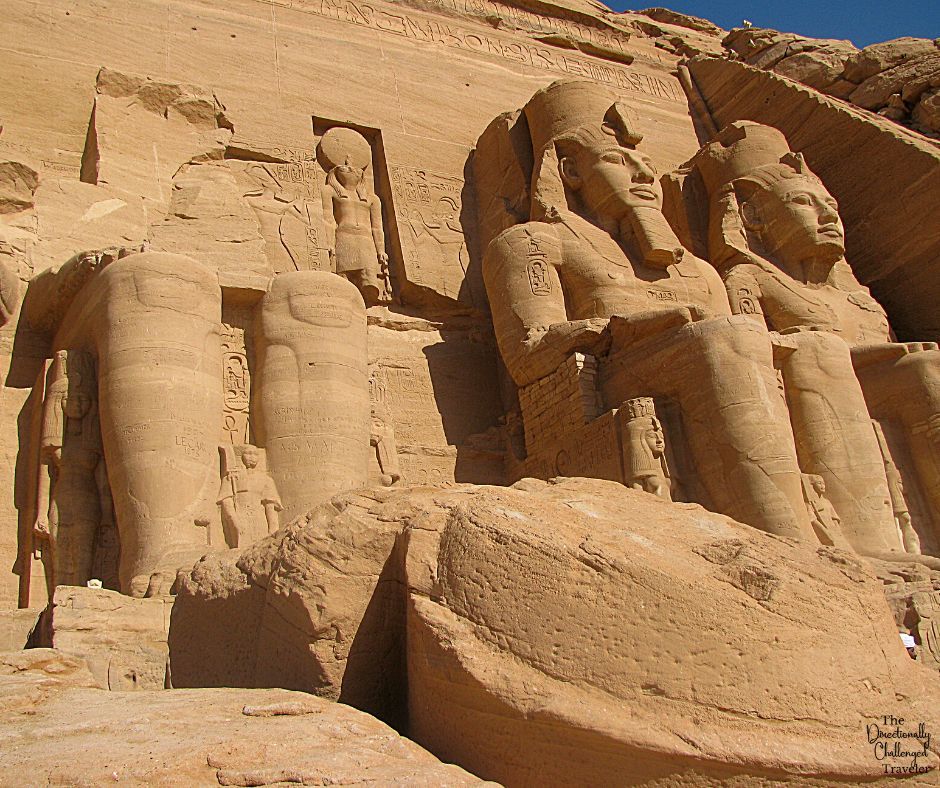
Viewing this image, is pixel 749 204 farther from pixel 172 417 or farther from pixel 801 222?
pixel 172 417

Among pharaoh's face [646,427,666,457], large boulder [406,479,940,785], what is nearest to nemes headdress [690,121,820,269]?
pharaoh's face [646,427,666,457]

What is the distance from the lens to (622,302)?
19.1 ft

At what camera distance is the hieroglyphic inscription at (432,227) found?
21.7 ft

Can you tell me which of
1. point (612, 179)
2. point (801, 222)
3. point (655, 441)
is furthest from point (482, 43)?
point (655, 441)

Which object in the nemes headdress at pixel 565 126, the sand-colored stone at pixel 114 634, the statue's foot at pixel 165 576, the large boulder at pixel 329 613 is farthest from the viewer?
the nemes headdress at pixel 565 126

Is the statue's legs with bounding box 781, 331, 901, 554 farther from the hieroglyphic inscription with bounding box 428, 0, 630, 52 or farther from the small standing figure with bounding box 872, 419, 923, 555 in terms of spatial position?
the hieroglyphic inscription with bounding box 428, 0, 630, 52

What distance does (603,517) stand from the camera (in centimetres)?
228

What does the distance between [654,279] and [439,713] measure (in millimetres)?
4627

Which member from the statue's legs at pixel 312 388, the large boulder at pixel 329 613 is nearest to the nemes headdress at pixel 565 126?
the statue's legs at pixel 312 388

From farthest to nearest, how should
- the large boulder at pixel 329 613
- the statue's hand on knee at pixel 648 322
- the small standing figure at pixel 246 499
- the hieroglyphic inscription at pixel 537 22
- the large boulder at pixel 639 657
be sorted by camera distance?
the hieroglyphic inscription at pixel 537 22
the statue's hand on knee at pixel 648 322
the small standing figure at pixel 246 499
the large boulder at pixel 329 613
the large boulder at pixel 639 657

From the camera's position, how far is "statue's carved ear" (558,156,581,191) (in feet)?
21.7

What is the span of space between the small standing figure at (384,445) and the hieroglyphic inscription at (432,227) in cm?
145

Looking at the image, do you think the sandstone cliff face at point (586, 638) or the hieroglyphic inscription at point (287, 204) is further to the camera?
the hieroglyphic inscription at point (287, 204)

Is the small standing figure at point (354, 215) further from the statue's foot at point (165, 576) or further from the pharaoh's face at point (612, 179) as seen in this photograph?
the statue's foot at point (165, 576)
